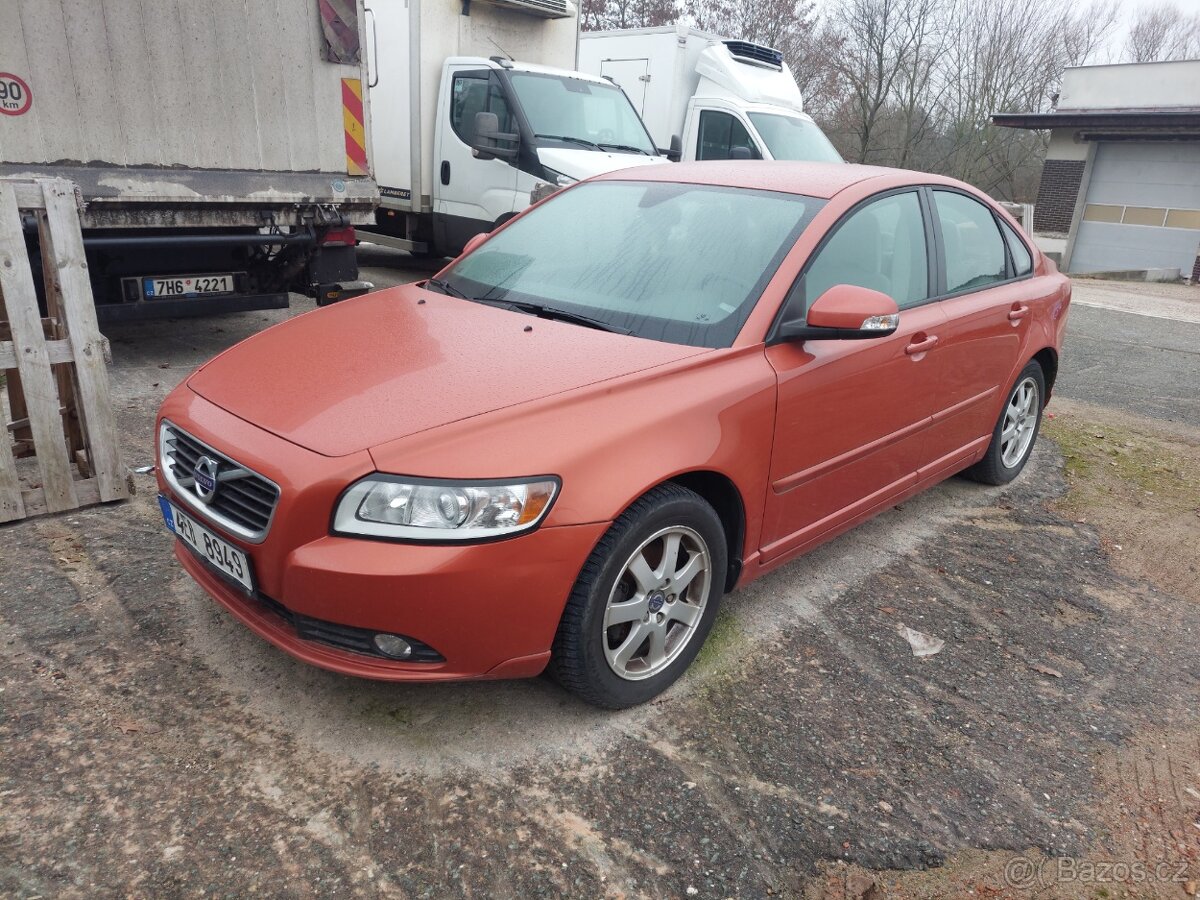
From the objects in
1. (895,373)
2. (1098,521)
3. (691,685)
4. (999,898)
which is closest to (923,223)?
(895,373)

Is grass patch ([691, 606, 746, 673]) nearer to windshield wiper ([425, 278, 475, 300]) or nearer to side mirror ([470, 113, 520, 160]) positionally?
windshield wiper ([425, 278, 475, 300])

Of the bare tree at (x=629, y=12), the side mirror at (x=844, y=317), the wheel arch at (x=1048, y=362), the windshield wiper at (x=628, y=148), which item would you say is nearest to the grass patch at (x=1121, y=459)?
the wheel arch at (x=1048, y=362)

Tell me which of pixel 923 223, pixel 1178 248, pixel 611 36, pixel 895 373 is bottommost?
pixel 1178 248

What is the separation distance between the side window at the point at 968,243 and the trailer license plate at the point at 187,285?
4601 millimetres

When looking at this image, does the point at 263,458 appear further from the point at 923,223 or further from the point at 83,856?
the point at 923,223

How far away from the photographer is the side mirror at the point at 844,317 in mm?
2865

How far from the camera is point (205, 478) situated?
2.53 m

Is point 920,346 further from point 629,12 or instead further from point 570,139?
point 629,12

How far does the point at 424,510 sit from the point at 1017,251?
147 inches

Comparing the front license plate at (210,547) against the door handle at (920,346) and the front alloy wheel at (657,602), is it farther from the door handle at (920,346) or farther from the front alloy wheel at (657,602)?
the door handle at (920,346)

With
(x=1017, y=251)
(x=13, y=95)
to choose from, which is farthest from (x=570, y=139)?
(x=1017, y=251)

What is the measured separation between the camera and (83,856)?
2102 mm

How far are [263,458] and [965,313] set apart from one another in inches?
119

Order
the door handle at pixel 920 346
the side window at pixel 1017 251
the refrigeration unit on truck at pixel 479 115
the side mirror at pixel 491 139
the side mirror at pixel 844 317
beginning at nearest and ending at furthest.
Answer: the side mirror at pixel 844 317
the door handle at pixel 920 346
the side window at pixel 1017 251
the side mirror at pixel 491 139
the refrigeration unit on truck at pixel 479 115
